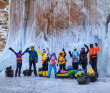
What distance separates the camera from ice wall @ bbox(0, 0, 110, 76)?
12977mm

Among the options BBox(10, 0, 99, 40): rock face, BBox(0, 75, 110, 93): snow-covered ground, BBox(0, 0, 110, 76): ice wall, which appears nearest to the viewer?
BBox(0, 75, 110, 93): snow-covered ground

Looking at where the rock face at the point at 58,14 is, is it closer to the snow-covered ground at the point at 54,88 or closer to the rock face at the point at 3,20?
the snow-covered ground at the point at 54,88

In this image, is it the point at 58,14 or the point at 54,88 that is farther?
the point at 58,14

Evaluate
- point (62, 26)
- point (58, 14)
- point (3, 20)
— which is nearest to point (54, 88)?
point (62, 26)

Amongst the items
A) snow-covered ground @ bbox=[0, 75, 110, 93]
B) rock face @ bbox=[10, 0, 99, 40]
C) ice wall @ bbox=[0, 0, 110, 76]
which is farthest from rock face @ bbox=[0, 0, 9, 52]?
snow-covered ground @ bbox=[0, 75, 110, 93]

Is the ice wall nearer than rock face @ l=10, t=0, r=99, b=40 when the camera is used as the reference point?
Yes

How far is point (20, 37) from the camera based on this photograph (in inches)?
663

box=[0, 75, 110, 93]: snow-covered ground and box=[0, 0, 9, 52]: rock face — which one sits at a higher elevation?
box=[0, 0, 9, 52]: rock face

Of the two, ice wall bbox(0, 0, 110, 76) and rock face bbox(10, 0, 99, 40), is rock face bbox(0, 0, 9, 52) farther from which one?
rock face bbox(10, 0, 99, 40)

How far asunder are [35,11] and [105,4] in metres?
6.13

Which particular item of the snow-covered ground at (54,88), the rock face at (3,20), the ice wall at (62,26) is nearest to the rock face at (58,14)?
the ice wall at (62,26)

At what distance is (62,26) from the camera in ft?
48.1

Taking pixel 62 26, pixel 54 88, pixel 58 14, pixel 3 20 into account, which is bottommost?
pixel 54 88

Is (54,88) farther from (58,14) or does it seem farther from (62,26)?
(58,14)
